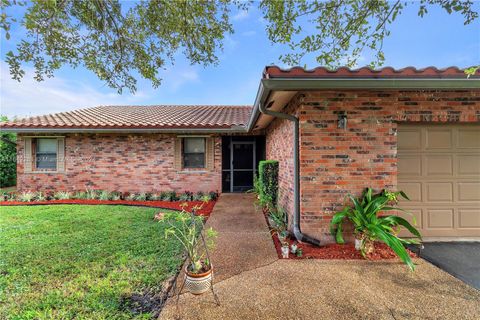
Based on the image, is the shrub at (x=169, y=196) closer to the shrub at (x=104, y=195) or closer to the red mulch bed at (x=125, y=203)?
the red mulch bed at (x=125, y=203)

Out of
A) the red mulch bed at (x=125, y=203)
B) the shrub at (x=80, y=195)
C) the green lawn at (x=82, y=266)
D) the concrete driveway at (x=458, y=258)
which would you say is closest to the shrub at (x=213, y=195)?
the red mulch bed at (x=125, y=203)

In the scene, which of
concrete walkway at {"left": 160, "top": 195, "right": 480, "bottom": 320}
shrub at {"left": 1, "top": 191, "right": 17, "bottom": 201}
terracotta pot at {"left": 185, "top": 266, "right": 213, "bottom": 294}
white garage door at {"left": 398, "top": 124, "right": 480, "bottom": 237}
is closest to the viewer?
concrete walkway at {"left": 160, "top": 195, "right": 480, "bottom": 320}

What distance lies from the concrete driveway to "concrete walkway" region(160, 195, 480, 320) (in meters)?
0.25

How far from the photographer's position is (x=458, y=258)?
3355 millimetres

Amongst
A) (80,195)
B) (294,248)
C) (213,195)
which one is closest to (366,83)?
(294,248)

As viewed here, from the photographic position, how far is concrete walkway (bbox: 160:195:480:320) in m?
2.20

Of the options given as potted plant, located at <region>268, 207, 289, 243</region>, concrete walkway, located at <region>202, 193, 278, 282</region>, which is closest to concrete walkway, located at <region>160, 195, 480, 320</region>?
concrete walkway, located at <region>202, 193, 278, 282</region>

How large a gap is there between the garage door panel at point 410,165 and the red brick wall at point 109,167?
6.23 meters

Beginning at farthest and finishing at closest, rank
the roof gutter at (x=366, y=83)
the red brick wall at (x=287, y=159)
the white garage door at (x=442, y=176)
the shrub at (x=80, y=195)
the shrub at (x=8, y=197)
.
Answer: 1. the shrub at (x=80, y=195)
2. the shrub at (x=8, y=197)
3. the red brick wall at (x=287, y=159)
4. the white garage door at (x=442, y=176)
5. the roof gutter at (x=366, y=83)

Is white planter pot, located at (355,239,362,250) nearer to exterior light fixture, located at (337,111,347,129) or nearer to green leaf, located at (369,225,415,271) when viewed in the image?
green leaf, located at (369,225,415,271)

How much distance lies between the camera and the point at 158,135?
8.41m

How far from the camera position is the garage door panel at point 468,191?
3984 mm

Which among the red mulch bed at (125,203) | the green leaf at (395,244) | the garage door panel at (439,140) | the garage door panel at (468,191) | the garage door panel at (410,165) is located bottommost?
Answer: the red mulch bed at (125,203)

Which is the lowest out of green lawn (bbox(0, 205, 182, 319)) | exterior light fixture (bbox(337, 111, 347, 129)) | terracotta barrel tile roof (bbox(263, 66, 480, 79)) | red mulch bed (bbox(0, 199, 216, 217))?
green lawn (bbox(0, 205, 182, 319))
